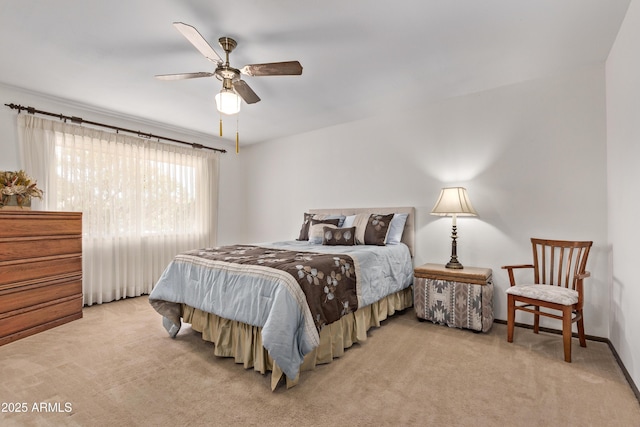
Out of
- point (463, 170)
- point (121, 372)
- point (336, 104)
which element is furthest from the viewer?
point (336, 104)

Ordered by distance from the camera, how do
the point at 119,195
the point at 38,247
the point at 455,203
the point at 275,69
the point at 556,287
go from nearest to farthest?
the point at 275,69, the point at 556,287, the point at 38,247, the point at 455,203, the point at 119,195

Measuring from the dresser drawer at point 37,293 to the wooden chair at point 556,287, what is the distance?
4.32 metres

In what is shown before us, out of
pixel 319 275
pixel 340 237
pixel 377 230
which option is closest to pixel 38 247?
pixel 319 275

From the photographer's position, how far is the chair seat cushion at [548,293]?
7.41ft

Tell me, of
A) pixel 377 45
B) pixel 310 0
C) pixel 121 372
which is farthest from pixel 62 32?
pixel 121 372

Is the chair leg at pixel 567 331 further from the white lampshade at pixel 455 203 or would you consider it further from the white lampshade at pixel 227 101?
the white lampshade at pixel 227 101

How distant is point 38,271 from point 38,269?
2cm

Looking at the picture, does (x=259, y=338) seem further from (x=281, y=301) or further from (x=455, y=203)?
(x=455, y=203)


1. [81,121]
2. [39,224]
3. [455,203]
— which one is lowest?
[39,224]

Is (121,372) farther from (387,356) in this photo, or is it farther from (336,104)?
(336,104)

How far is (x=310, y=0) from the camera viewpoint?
75.0 inches

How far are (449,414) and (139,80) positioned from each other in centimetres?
375

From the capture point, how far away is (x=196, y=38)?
6.21ft

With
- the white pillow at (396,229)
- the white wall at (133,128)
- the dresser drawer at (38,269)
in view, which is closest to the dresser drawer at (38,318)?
the dresser drawer at (38,269)
